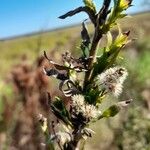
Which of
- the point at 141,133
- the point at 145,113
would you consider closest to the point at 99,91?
the point at 141,133

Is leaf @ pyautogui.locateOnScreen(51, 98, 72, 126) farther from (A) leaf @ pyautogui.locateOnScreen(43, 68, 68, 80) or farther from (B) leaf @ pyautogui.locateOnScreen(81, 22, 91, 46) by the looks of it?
(B) leaf @ pyautogui.locateOnScreen(81, 22, 91, 46)

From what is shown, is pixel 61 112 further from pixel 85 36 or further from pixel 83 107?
pixel 85 36

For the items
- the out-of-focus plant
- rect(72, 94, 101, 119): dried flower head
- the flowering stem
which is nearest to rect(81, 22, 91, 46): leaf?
the out-of-focus plant

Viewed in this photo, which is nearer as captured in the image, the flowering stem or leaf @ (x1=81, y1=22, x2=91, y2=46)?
the flowering stem

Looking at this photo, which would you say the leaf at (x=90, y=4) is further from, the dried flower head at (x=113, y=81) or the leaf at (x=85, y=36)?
the dried flower head at (x=113, y=81)

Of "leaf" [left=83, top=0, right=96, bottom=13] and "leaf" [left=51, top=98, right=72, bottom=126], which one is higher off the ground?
"leaf" [left=83, top=0, right=96, bottom=13]

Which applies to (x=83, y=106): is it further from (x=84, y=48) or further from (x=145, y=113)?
(x=145, y=113)

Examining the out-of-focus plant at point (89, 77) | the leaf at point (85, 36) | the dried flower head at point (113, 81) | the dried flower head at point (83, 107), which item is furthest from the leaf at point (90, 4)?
the dried flower head at point (83, 107)
